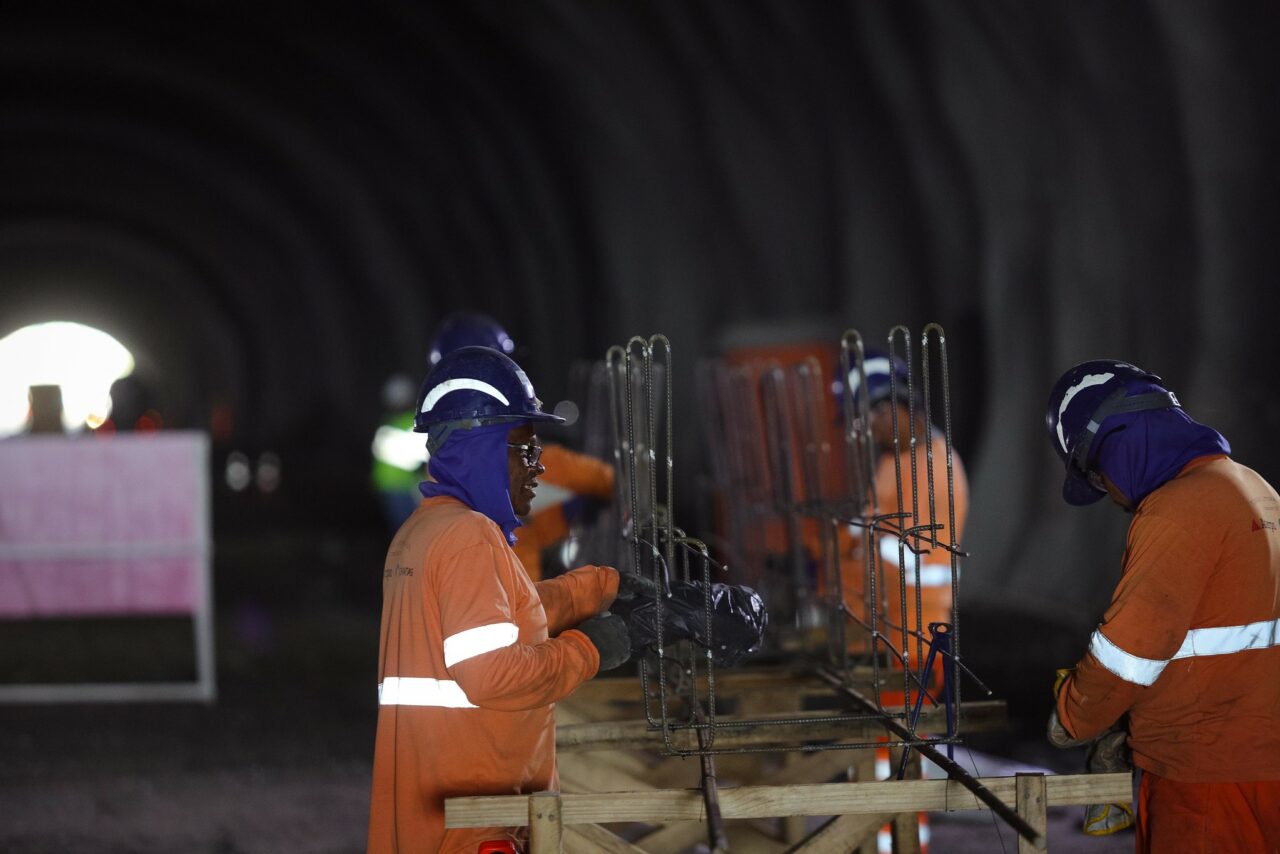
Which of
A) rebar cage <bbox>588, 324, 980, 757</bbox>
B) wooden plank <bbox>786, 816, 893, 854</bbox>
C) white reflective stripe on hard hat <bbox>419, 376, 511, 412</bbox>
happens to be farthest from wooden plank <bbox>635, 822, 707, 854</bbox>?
white reflective stripe on hard hat <bbox>419, 376, 511, 412</bbox>

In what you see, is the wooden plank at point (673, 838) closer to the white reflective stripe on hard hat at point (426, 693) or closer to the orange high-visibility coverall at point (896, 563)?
the orange high-visibility coverall at point (896, 563)

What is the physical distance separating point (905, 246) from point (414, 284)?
53.1 ft

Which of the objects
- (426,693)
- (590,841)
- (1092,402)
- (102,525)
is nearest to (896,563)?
(1092,402)

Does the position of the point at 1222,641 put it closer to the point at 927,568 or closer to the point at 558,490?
the point at 927,568

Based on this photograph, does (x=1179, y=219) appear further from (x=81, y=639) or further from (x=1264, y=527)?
(x=81, y=639)

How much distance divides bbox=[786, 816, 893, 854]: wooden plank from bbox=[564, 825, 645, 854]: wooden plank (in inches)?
16.7

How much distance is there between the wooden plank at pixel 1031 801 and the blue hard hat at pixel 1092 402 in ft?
2.73

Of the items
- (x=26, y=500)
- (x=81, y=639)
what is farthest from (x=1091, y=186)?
(x=81, y=639)

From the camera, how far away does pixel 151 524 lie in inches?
372

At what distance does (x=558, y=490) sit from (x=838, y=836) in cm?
244

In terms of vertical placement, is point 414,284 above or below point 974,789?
above

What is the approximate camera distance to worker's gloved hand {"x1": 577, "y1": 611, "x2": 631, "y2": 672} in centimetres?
350

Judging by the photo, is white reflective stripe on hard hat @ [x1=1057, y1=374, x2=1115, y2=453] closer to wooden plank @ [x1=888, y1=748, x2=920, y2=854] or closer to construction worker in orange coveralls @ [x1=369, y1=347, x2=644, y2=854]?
construction worker in orange coveralls @ [x1=369, y1=347, x2=644, y2=854]

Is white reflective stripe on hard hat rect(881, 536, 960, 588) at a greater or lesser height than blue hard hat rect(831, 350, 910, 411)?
lesser
